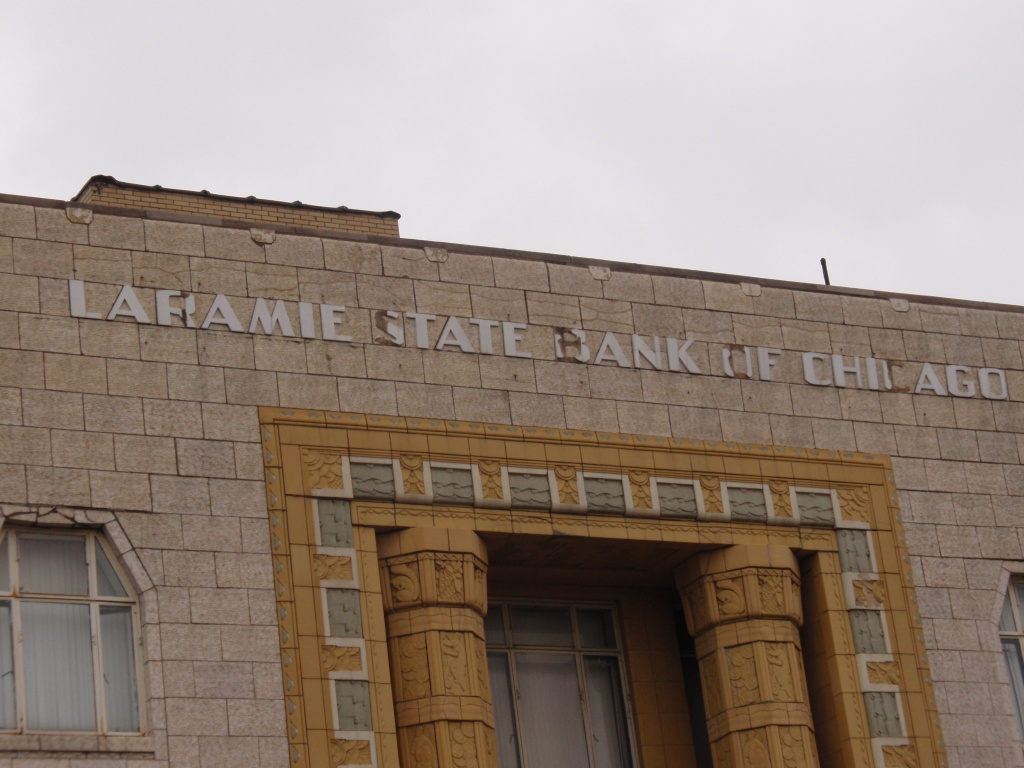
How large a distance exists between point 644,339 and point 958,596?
4.70 meters

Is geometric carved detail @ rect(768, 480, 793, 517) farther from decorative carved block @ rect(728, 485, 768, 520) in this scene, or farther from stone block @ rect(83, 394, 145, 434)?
stone block @ rect(83, 394, 145, 434)

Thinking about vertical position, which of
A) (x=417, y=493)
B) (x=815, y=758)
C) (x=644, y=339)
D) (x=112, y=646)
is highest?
(x=644, y=339)

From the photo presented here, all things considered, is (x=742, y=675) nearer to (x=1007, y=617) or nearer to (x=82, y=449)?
(x=1007, y=617)

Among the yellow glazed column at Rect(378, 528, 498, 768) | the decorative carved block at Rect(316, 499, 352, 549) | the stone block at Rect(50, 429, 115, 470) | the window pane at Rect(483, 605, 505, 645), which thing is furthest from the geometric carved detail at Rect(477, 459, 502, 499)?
the stone block at Rect(50, 429, 115, 470)

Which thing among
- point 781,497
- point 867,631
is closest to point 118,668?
point 781,497

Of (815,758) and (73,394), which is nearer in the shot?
(73,394)

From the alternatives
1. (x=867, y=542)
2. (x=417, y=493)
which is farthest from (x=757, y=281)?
(x=417, y=493)

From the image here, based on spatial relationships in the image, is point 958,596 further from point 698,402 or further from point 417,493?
point 417,493

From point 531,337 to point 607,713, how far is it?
4350 millimetres

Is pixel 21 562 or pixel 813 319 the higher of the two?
pixel 813 319

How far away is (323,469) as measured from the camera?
2248 centimetres

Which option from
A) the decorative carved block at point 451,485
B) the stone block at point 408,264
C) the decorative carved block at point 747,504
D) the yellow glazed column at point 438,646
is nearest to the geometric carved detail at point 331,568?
the yellow glazed column at point 438,646

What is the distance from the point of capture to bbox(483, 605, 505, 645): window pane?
2423 cm

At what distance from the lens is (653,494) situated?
943 inches
